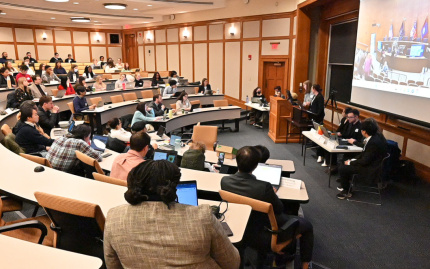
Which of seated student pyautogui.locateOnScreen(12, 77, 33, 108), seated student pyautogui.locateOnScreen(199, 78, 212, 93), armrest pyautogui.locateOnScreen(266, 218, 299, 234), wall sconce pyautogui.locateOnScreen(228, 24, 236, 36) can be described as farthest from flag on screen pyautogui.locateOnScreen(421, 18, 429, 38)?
wall sconce pyautogui.locateOnScreen(228, 24, 236, 36)

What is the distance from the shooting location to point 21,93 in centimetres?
697

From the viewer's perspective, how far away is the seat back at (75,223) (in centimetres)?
202

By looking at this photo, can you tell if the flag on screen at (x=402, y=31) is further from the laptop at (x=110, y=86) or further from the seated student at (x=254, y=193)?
the laptop at (x=110, y=86)

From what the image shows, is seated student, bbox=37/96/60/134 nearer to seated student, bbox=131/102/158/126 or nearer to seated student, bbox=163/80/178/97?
seated student, bbox=131/102/158/126

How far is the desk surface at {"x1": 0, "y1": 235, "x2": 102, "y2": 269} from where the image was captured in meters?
1.67

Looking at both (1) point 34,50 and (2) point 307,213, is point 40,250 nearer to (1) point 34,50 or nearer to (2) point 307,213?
(2) point 307,213

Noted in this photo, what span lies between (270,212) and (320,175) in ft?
11.6

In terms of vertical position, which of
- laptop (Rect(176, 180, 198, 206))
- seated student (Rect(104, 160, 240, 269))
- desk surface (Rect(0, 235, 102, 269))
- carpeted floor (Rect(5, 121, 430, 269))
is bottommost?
carpeted floor (Rect(5, 121, 430, 269))

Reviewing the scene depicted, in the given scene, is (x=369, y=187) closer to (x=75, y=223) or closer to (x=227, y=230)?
(x=227, y=230)

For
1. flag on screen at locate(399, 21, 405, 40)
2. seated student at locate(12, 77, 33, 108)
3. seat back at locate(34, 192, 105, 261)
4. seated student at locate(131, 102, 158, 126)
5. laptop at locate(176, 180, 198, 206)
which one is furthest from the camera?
seated student at locate(12, 77, 33, 108)

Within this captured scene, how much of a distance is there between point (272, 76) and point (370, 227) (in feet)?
24.7

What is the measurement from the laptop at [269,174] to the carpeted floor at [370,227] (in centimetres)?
88

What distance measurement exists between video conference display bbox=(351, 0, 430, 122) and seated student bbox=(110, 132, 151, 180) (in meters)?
4.10

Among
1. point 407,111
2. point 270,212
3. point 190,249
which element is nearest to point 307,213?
point 270,212
